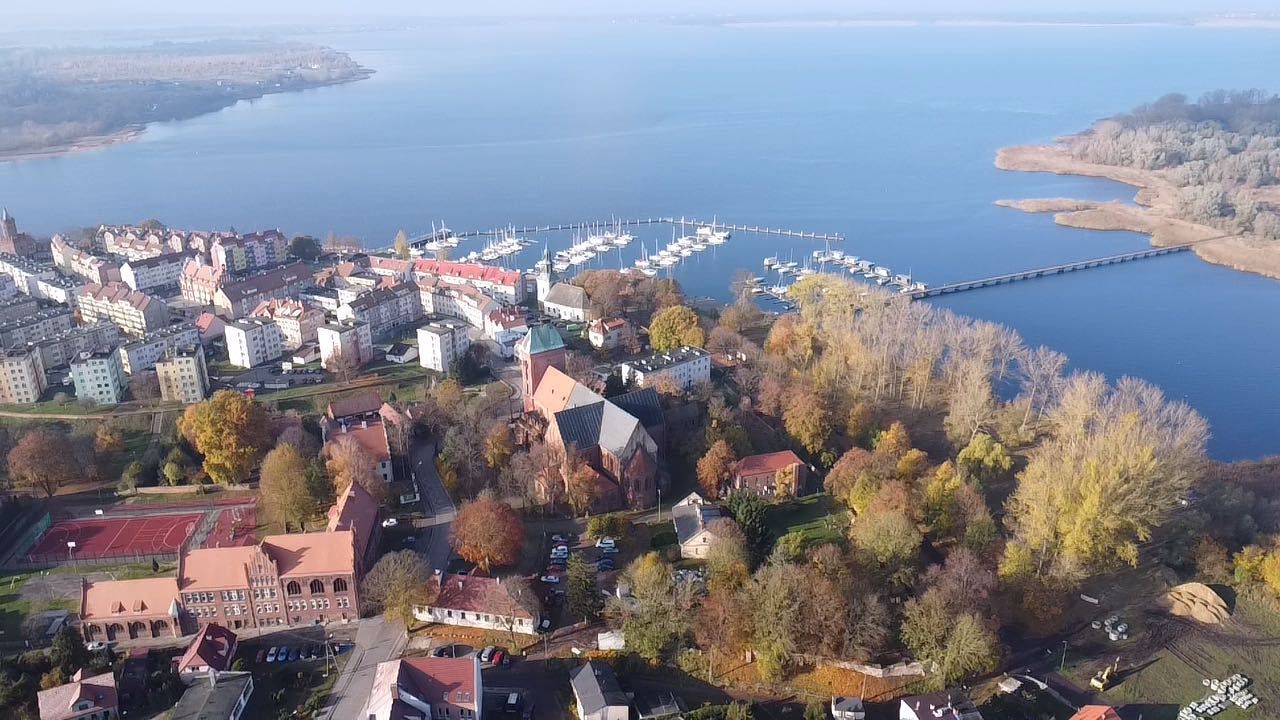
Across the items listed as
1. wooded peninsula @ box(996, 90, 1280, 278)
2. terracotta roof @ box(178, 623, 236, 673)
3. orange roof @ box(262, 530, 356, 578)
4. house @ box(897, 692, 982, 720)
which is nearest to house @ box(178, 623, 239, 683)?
terracotta roof @ box(178, 623, 236, 673)

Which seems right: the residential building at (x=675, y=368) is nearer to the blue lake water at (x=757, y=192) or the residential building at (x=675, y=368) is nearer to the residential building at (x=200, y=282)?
the blue lake water at (x=757, y=192)

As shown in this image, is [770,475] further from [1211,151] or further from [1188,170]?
[1211,151]

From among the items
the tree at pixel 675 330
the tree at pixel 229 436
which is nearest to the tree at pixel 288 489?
the tree at pixel 229 436

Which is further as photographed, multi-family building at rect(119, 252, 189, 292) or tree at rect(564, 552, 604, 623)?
multi-family building at rect(119, 252, 189, 292)

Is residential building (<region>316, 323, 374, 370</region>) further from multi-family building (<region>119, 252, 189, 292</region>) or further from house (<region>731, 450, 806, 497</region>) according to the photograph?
house (<region>731, 450, 806, 497</region>)

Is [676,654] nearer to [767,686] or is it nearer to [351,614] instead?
[767,686]

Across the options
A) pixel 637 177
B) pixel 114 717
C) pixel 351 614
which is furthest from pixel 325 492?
pixel 637 177
